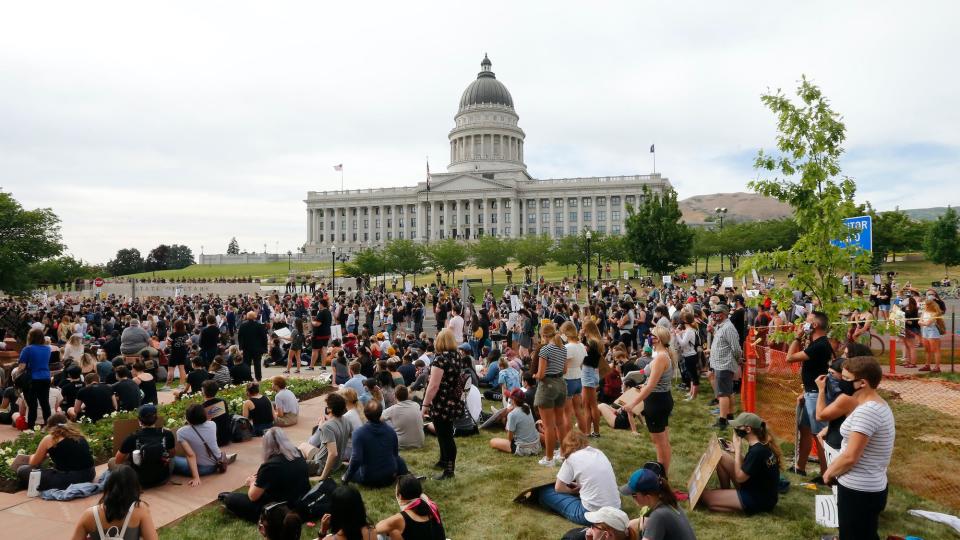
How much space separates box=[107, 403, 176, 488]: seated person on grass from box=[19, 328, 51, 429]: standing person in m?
4.52

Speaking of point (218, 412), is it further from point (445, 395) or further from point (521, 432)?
point (521, 432)

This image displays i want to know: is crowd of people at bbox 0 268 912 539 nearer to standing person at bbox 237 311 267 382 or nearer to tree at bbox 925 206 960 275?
standing person at bbox 237 311 267 382

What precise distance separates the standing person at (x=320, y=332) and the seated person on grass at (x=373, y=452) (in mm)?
10579

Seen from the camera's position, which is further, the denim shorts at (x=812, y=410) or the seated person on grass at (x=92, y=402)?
the seated person on grass at (x=92, y=402)

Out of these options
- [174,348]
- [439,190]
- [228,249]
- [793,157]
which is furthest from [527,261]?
[228,249]

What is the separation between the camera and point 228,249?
16012 centimetres

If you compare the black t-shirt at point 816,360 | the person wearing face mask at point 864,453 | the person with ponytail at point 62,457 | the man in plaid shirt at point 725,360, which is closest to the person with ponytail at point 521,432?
the man in plaid shirt at point 725,360

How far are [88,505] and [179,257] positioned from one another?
137909 mm

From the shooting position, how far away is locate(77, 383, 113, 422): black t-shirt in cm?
1090

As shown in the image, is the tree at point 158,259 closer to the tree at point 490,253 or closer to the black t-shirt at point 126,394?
the tree at point 490,253

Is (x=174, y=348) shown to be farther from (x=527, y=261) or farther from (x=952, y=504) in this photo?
(x=527, y=261)

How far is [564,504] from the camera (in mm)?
7051

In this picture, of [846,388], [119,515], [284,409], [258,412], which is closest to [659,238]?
[284,409]

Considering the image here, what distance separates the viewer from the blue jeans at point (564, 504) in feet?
22.5
